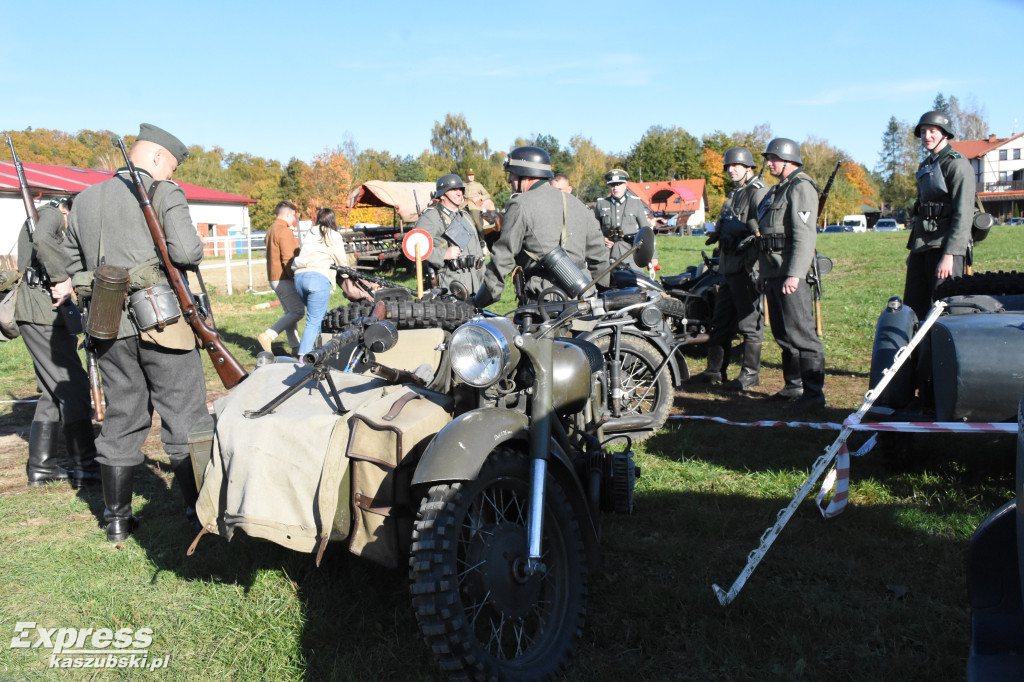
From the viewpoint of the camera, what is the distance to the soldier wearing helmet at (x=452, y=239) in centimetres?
832

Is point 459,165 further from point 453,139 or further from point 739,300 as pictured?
point 739,300

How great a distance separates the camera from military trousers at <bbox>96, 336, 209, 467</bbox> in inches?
155

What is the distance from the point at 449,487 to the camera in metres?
2.47

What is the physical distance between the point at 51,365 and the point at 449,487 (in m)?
3.94

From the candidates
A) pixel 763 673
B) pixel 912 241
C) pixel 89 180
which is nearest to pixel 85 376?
pixel 763 673

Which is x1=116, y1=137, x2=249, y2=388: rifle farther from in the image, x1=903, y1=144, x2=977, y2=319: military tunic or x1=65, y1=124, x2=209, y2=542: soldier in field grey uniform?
x1=903, y1=144, x2=977, y2=319: military tunic

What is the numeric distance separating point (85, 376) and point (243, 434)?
2977 millimetres

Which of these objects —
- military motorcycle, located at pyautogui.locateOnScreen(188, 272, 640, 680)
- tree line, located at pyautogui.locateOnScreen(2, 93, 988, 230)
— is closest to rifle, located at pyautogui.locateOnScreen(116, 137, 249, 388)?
military motorcycle, located at pyautogui.locateOnScreen(188, 272, 640, 680)

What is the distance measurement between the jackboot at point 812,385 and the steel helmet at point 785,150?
1.68 metres

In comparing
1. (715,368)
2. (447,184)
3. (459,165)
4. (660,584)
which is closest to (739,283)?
(715,368)

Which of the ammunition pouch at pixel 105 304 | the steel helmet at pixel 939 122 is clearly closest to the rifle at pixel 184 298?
the ammunition pouch at pixel 105 304

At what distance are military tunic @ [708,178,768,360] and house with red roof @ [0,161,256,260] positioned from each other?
15.5 ft

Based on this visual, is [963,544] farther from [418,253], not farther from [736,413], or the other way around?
[418,253]

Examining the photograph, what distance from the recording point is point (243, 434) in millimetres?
2887
